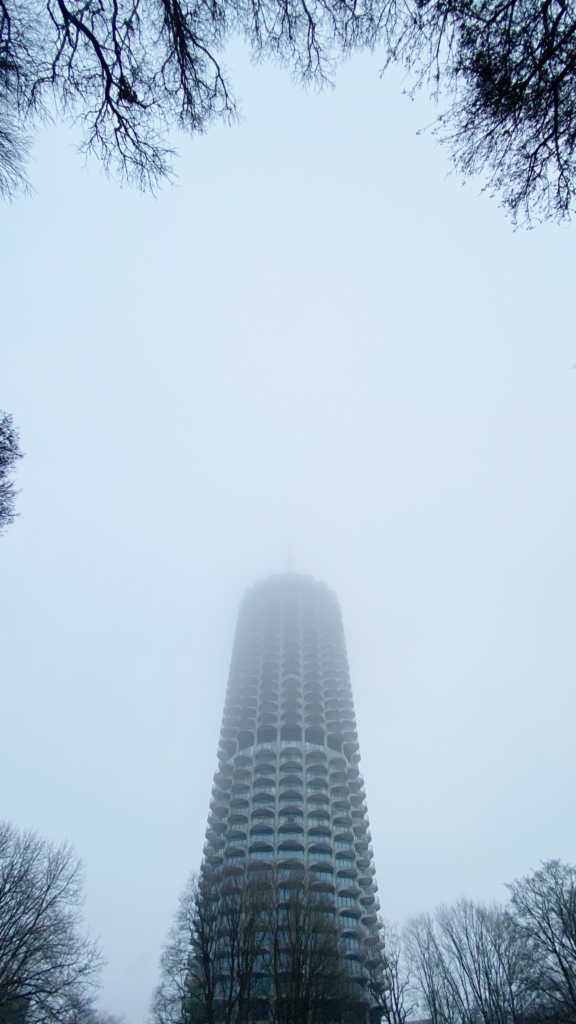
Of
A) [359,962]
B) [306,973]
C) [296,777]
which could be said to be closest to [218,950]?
[306,973]

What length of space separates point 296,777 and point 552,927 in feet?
104

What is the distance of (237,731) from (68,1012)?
44.4 metres

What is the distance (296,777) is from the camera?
55469mm

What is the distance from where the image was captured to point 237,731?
63031mm

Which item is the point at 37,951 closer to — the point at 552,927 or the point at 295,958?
the point at 295,958

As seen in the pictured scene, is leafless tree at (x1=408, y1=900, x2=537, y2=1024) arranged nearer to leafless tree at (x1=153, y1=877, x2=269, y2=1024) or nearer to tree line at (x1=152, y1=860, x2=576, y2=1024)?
tree line at (x1=152, y1=860, x2=576, y2=1024)

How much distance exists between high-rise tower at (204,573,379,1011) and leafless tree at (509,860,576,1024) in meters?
15.8

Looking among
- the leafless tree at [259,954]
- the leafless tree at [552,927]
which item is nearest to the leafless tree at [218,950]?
the leafless tree at [259,954]

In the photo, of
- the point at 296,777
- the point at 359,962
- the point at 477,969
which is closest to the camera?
the point at 477,969

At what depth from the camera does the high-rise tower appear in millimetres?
47344

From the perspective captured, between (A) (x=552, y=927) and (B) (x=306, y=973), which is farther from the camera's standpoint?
(A) (x=552, y=927)

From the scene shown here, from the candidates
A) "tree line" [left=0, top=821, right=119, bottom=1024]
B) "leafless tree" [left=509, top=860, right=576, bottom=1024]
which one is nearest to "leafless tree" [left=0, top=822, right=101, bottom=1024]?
"tree line" [left=0, top=821, right=119, bottom=1024]

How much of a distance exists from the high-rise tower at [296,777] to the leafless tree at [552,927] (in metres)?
15.8

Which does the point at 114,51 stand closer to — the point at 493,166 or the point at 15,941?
the point at 493,166
